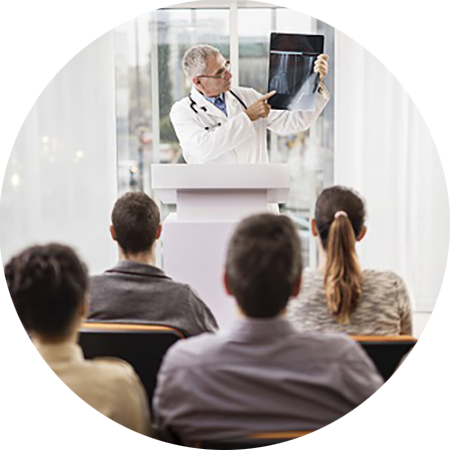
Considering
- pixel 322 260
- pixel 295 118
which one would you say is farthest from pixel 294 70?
pixel 322 260

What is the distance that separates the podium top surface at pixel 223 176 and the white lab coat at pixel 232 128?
0.67 ft

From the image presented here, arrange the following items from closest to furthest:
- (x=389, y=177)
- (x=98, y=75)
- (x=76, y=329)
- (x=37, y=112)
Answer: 1. (x=76, y=329)
2. (x=37, y=112)
3. (x=389, y=177)
4. (x=98, y=75)

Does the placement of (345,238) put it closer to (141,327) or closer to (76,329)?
(141,327)

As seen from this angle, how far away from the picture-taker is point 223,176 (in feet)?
5.03

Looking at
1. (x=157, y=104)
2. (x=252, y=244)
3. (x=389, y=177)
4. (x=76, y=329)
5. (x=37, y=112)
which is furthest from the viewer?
(x=157, y=104)

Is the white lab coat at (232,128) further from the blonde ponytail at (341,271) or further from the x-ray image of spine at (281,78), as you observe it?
the blonde ponytail at (341,271)

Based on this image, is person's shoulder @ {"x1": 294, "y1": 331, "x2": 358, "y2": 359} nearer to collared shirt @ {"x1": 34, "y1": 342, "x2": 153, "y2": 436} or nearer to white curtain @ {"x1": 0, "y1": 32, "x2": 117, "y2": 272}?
collared shirt @ {"x1": 34, "y1": 342, "x2": 153, "y2": 436}

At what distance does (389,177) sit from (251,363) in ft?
3.01

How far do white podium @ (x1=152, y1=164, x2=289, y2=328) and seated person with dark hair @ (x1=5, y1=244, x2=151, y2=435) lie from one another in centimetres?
20

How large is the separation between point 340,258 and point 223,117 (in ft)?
1.75

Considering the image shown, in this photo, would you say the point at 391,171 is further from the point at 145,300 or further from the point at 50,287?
the point at 50,287

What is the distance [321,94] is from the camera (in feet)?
5.65

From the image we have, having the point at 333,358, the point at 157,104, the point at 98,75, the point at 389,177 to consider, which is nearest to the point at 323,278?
the point at 333,358

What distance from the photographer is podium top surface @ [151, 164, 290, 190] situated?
1525 millimetres
